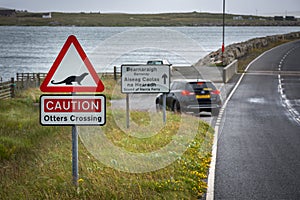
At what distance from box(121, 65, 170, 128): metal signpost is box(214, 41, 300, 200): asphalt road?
7.32 feet

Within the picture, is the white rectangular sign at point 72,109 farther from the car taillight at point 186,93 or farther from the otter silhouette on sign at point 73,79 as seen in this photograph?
the car taillight at point 186,93

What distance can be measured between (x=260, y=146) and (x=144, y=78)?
11.6 feet

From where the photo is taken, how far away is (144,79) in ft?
50.9

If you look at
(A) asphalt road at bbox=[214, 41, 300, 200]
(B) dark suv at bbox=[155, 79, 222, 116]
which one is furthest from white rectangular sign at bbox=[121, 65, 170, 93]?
(B) dark suv at bbox=[155, 79, 222, 116]

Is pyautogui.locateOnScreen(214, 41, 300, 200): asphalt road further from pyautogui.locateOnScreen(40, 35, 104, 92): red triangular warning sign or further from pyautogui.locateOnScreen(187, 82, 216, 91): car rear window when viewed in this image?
pyautogui.locateOnScreen(40, 35, 104, 92): red triangular warning sign

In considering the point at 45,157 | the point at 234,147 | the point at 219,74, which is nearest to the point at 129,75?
the point at 234,147

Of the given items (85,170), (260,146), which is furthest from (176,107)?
(85,170)

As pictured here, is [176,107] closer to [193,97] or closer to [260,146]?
[193,97]

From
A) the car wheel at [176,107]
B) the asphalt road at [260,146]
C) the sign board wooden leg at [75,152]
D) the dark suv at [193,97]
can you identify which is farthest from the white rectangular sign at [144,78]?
the sign board wooden leg at [75,152]

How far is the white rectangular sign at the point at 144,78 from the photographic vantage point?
15.3 m

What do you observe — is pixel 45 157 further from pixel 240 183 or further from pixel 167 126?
pixel 167 126

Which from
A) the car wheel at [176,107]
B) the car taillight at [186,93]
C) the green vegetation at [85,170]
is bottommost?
the car wheel at [176,107]

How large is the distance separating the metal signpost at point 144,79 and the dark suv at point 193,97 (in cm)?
634

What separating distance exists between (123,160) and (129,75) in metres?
4.55
